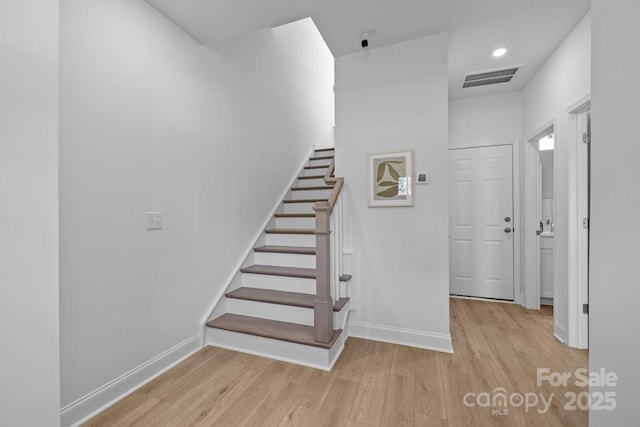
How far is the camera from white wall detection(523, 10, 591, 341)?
216 cm

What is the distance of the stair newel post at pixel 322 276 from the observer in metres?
2.00

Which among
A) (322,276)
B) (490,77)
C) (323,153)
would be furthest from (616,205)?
(323,153)

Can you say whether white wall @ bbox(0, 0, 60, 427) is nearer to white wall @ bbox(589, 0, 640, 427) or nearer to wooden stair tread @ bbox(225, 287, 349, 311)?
wooden stair tread @ bbox(225, 287, 349, 311)

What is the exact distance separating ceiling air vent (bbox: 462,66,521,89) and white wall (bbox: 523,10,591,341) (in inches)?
11.5

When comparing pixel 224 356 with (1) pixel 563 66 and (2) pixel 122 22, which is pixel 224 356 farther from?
(1) pixel 563 66

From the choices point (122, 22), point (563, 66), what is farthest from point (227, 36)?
point (563, 66)

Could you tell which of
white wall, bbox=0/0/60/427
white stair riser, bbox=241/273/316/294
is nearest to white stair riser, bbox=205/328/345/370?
white stair riser, bbox=241/273/316/294

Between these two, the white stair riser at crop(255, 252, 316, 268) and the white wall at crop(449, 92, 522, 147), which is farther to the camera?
the white wall at crop(449, 92, 522, 147)

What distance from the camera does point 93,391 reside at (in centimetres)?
156

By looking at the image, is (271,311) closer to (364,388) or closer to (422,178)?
(364,388)

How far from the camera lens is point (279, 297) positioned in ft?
7.86

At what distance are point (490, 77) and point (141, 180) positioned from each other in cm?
353

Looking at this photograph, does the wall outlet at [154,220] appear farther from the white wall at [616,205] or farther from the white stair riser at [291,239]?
the white wall at [616,205]

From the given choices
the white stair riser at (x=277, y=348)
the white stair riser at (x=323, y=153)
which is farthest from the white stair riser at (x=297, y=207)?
the white stair riser at (x=277, y=348)
